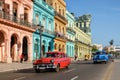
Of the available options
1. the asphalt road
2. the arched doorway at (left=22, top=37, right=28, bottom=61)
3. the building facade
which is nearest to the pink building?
the arched doorway at (left=22, top=37, right=28, bottom=61)

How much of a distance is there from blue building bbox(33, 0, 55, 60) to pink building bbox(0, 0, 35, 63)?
2378mm

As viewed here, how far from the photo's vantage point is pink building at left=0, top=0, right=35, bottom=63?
40.8 metres

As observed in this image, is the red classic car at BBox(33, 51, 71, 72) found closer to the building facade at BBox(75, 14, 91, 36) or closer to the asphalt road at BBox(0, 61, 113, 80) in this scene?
the asphalt road at BBox(0, 61, 113, 80)

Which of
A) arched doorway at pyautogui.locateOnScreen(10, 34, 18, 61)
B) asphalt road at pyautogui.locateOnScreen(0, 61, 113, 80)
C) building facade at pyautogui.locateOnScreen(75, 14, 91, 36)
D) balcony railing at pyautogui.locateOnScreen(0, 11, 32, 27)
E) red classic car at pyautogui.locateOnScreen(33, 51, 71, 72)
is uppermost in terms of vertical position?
building facade at pyautogui.locateOnScreen(75, 14, 91, 36)

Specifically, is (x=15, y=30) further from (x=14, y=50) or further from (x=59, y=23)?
(x=59, y=23)

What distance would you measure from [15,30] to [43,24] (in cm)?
1482

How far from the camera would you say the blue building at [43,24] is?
52875 mm

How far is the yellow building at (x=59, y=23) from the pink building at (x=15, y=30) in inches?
608

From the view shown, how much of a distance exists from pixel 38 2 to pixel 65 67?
2362 centimetres

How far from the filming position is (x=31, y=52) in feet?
167

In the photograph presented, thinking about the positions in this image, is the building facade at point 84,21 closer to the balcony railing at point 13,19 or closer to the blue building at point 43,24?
the blue building at point 43,24

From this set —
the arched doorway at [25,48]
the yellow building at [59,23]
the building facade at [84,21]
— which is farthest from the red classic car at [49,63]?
the building facade at [84,21]

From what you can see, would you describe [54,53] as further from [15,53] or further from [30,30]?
[30,30]

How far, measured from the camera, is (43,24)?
57.9 m
